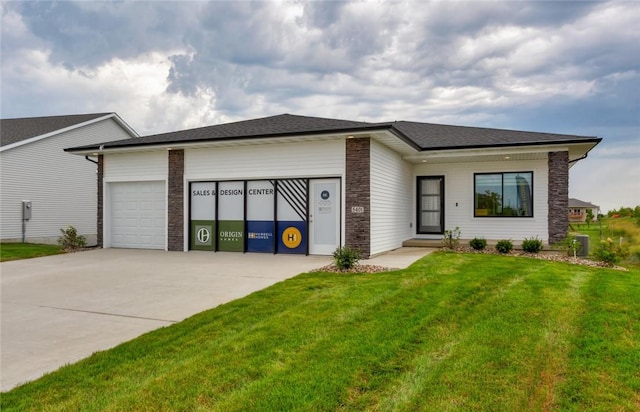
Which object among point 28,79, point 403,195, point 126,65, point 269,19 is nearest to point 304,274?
point 403,195

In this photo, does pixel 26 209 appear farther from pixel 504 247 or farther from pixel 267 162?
pixel 504 247

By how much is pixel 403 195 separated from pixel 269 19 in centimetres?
710

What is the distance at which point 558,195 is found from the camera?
13297mm

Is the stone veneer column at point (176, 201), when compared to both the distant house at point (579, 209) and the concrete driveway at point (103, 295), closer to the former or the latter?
the concrete driveway at point (103, 295)

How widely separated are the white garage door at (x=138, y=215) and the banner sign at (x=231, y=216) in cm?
233

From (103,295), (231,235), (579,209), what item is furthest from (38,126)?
(579,209)

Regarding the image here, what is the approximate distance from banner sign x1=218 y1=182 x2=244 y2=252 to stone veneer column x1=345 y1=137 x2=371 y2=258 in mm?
3537

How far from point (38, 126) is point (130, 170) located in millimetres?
10995

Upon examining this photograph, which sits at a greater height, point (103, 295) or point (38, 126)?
point (38, 126)

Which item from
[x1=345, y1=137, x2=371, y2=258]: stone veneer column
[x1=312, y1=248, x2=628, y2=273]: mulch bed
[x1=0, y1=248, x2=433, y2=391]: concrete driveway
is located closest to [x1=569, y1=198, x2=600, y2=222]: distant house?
[x1=312, y1=248, x2=628, y2=273]: mulch bed

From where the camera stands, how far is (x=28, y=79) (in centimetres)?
1703

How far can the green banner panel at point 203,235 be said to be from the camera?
1328cm

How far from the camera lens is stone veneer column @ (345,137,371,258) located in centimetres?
1120


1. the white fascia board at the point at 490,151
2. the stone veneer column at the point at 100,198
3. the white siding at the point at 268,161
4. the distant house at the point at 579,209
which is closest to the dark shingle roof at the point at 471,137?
the white fascia board at the point at 490,151
